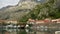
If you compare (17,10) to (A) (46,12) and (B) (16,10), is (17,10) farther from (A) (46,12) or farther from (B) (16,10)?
(A) (46,12)

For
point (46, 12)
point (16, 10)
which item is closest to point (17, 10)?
point (16, 10)

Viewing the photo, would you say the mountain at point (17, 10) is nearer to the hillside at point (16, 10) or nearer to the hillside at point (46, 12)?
the hillside at point (16, 10)

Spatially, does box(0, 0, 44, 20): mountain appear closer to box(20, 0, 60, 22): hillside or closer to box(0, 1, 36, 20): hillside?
box(0, 1, 36, 20): hillside

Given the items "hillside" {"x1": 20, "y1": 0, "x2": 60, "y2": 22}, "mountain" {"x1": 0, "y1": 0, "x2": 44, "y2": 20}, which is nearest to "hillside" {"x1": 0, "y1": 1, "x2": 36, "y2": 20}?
"mountain" {"x1": 0, "y1": 0, "x2": 44, "y2": 20}

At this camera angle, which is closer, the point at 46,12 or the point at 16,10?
the point at 46,12

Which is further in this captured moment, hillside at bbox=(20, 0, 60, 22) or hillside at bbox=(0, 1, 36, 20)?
hillside at bbox=(0, 1, 36, 20)

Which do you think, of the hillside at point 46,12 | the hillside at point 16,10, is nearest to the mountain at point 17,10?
the hillside at point 16,10

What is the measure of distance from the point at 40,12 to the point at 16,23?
132 centimetres

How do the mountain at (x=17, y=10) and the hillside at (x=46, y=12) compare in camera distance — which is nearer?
the hillside at (x=46, y=12)

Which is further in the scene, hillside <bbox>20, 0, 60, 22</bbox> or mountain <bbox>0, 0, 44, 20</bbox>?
mountain <bbox>0, 0, 44, 20</bbox>

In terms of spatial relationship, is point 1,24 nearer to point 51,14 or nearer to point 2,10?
point 2,10

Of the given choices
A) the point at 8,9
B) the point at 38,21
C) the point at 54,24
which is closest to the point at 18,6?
the point at 8,9

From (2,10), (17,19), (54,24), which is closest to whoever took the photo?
(54,24)

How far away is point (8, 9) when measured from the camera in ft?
37.5
